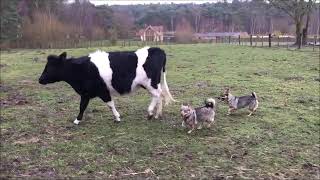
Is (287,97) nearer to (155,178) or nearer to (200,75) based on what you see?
(200,75)

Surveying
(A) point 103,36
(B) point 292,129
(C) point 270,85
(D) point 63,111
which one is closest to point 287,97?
(C) point 270,85

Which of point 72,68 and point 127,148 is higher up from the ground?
point 72,68

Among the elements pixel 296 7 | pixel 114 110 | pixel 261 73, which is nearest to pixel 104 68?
pixel 114 110

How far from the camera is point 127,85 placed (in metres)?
8.95

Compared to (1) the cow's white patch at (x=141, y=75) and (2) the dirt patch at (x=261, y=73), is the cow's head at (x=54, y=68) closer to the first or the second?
(1) the cow's white patch at (x=141, y=75)

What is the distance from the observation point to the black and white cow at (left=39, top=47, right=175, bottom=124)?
885 cm

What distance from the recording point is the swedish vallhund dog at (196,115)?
8008 millimetres

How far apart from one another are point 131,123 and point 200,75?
7.51 metres

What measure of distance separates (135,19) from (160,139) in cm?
9023

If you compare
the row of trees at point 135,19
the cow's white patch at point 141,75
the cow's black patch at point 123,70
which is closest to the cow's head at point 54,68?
the cow's black patch at point 123,70

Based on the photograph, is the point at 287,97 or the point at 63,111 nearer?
the point at 63,111

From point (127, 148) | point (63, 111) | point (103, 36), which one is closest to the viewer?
point (127, 148)

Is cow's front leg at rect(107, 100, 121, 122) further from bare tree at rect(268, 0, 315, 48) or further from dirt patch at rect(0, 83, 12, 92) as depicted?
bare tree at rect(268, 0, 315, 48)

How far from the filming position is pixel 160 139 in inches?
304
